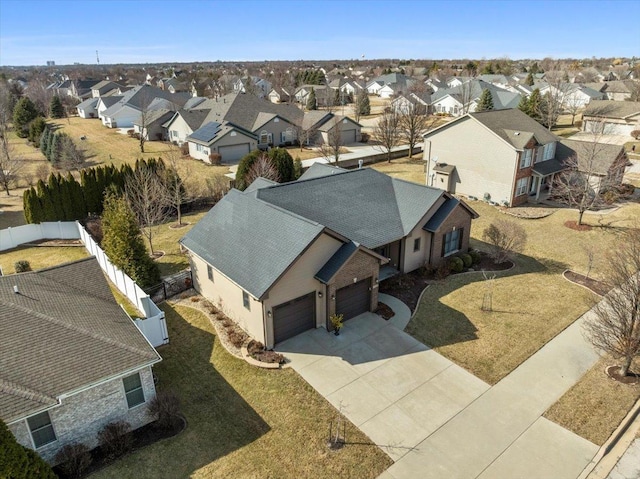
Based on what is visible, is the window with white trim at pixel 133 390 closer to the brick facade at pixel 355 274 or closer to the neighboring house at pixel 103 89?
the brick facade at pixel 355 274

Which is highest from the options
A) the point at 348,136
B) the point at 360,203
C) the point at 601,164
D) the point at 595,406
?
the point at 360,203

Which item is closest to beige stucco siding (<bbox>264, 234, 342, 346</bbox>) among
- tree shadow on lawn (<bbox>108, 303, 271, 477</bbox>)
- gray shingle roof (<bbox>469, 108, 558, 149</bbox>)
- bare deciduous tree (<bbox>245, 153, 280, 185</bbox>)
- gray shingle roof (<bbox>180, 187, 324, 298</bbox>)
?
gray shingle roof (<bbox>180, 187, 324, 298</bbox>)

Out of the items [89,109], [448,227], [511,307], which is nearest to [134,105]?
[89,109]

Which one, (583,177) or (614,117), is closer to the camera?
(583,177)

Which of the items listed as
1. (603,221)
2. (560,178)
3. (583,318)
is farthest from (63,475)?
(560,178)

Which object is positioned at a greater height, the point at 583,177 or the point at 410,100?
the point at 410,100

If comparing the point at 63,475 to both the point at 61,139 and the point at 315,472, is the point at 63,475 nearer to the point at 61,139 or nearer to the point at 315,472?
the point at 315,472

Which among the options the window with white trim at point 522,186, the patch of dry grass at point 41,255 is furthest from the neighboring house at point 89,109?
the window with white trim at point 522,186

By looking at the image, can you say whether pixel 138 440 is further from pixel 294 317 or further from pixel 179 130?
pixel 179 130
